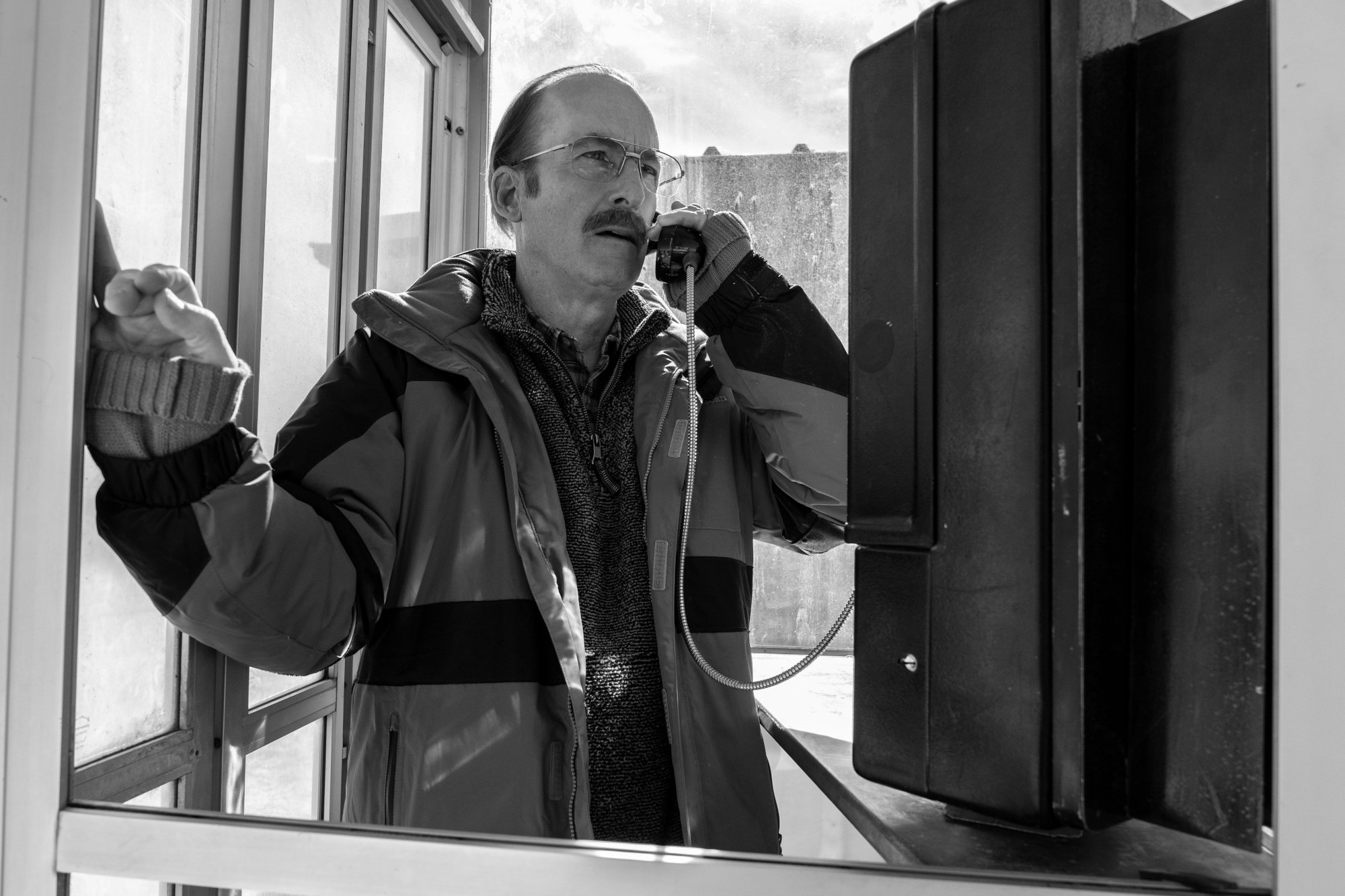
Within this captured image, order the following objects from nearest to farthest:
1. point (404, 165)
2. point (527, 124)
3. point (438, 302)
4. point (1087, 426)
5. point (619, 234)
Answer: point (1087, 426) < point (438, 302) < point (619, 234) < point (527, 124) < point (404, 165)

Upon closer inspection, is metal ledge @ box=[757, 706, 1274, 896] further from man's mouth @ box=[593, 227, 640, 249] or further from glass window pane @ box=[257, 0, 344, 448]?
glass window pane @ box=[257, 0, 344, 448]

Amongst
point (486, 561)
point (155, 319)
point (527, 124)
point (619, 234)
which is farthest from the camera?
point (527, 124)

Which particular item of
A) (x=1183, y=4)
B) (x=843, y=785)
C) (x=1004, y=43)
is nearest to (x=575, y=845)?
(x=843, y=785)

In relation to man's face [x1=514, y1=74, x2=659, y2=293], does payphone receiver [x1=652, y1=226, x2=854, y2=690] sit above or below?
below

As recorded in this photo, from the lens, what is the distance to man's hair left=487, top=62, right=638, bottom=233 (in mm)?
1574

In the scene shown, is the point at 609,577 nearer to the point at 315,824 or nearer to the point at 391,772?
the point at 391,772

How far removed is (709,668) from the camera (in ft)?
3.71

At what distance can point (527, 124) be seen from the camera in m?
1.60

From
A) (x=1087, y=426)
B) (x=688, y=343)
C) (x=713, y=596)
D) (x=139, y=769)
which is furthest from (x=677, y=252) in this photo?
(x=139, y=769)

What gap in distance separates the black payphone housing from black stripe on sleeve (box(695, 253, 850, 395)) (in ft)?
1.96

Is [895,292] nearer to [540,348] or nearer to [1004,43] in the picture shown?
[1004,43]

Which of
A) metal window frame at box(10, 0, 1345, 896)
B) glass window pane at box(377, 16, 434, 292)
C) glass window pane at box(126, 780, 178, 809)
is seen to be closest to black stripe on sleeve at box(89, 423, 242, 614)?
metal window frame at box(10, 0, 1345, 896)

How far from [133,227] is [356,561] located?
0.47 metres

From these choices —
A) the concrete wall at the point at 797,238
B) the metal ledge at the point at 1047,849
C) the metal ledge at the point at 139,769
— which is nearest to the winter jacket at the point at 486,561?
the metal ledge at the point at 139,769
